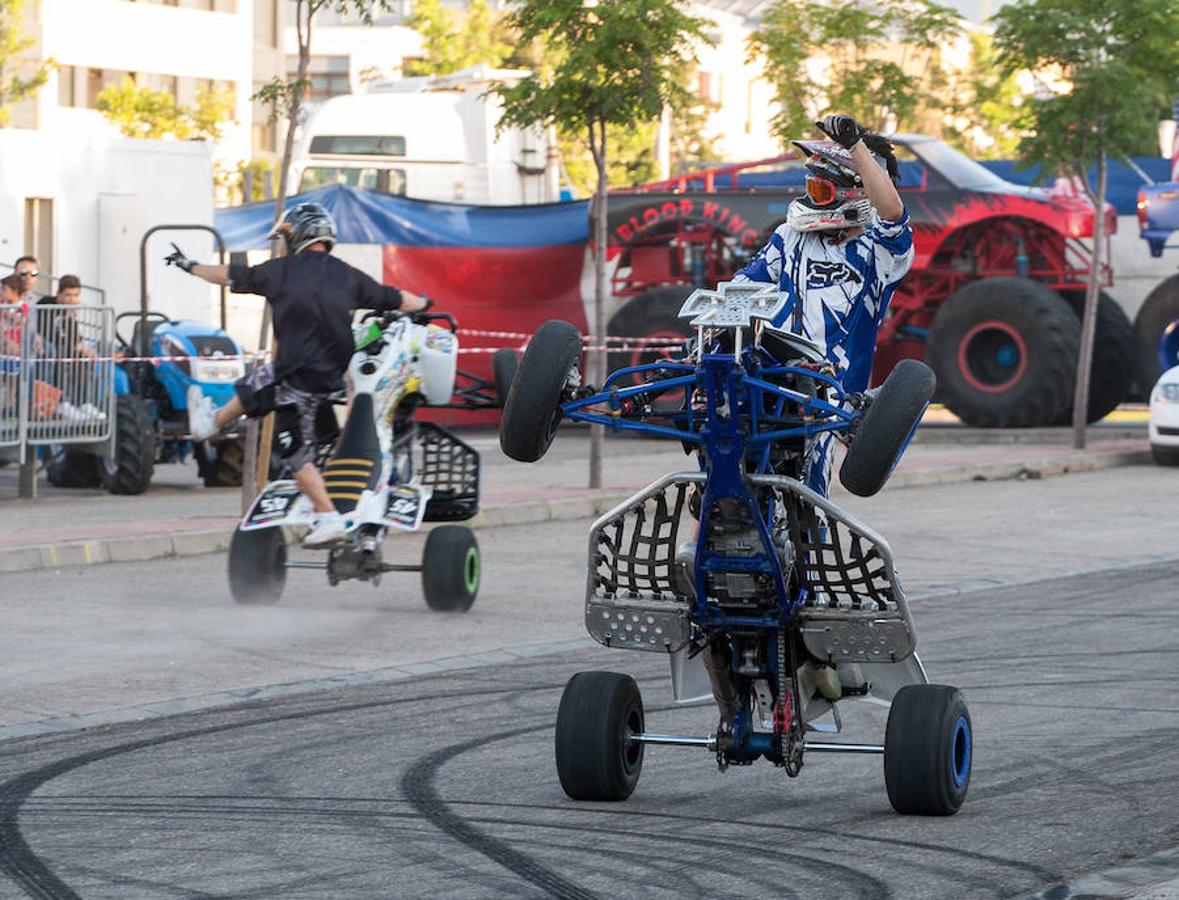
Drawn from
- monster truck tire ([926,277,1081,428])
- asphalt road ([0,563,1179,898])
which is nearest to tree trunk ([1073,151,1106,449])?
monster truck tire ([926,277,1081,428])

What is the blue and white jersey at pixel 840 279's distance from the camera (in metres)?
7.18

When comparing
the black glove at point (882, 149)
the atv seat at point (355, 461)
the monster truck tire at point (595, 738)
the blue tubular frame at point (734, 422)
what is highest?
→ the black glove at point (882, 149)

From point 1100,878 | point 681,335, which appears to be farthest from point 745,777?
point 681,335

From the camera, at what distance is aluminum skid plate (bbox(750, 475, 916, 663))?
6668mm

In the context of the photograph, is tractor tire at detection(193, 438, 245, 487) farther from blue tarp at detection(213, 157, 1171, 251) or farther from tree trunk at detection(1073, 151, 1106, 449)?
tree trunk at detection(1073, 151, 1106, 449)

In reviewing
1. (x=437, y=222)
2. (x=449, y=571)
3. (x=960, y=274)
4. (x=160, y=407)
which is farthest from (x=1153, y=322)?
(x=449, y=571)

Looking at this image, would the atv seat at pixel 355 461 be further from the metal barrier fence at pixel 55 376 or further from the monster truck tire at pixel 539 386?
the metal barrier fence at pixel 55 376

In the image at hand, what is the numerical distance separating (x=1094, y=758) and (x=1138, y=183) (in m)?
20.1

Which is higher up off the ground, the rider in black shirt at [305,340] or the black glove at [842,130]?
the black glove at [842,130]

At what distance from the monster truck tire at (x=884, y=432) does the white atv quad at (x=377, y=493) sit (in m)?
5.44

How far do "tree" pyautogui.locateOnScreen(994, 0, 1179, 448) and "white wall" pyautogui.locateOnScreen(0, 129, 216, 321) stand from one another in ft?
26.9

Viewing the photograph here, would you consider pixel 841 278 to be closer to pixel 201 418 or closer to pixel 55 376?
pixel 201 418

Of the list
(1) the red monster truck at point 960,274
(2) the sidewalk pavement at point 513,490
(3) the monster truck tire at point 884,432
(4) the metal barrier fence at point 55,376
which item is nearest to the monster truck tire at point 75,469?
(2) the sidewalk pavement at point 513,490

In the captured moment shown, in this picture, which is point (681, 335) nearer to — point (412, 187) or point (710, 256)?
point (710, 256)
